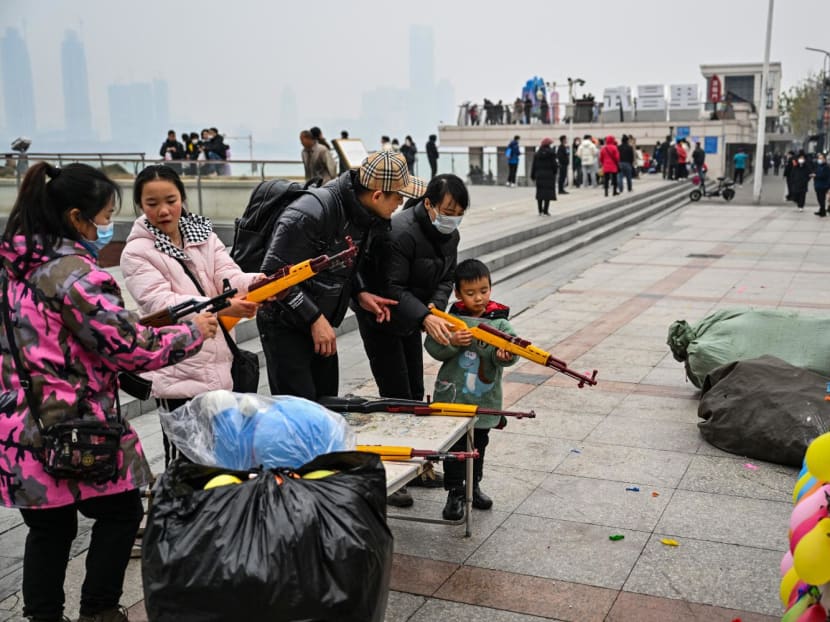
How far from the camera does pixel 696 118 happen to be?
151 ft

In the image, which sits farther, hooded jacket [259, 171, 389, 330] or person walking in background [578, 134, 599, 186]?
person walking in background [578, 134, 599, 186]

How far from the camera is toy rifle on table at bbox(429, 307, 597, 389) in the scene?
4.02 metres

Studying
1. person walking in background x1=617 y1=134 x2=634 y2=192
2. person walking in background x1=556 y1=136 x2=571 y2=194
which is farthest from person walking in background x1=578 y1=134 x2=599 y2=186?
person walking in background x1=617 y1=134 x2=634 y2=192

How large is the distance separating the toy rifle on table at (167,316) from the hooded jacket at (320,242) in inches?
21.6

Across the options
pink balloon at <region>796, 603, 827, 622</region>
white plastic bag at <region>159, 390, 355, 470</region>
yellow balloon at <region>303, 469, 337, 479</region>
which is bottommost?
pink balloon at <region>796, 603, 827, 622</region>

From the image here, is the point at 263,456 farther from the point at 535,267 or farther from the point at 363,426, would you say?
the point at 535,267

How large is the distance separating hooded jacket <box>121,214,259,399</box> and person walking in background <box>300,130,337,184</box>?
37.5 feet

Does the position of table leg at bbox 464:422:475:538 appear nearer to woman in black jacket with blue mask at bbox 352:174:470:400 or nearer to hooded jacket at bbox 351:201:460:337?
woman in black jacket with blue mask at bbox 352:174:470:400

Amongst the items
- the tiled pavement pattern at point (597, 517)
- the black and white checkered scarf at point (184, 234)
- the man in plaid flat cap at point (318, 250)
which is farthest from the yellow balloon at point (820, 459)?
the black and white checkered scarf at point (184, 234)

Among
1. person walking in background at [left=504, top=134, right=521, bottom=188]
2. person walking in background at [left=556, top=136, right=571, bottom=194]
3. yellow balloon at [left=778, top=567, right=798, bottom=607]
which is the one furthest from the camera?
person walking in background at [left=504, top=134, right=521, bottom=188]

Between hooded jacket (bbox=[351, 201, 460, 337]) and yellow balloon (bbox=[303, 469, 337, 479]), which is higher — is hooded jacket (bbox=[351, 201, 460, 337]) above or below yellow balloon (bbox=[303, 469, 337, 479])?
above

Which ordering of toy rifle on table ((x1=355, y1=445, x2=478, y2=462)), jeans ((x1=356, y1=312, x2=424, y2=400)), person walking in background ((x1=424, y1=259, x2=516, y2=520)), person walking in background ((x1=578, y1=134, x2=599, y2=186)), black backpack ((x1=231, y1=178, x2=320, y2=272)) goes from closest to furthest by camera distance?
toy rifle on table ((x1=355, y1=445, x2=478, y2=462)) → black backpack ((x1=231, y1=178, x2=320, y2=272)) → person walking in background ((x1=424, y1=259, x2=516, y2=520)) → jeans ((x1=356, y1=312, x2=424, y2=400)) → person walking in background ((x1=578, y1=134, x2=599, y2=186))

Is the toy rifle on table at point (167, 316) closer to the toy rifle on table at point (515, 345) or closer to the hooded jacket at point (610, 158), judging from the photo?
the toy rifle on table at point (515, 345)

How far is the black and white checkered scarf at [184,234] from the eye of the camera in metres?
3.76
